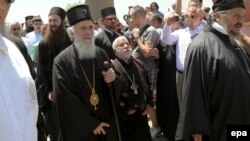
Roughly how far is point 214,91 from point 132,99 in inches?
74.3

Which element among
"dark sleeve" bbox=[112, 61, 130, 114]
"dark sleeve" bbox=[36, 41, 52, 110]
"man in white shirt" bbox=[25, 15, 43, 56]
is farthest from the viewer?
"man in white shirt" bbox=[25, 15, 43, 56]

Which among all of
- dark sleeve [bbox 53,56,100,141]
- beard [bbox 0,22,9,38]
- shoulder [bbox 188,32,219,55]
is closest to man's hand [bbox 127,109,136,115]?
dark sleeve [bbox 53,56,100,141]

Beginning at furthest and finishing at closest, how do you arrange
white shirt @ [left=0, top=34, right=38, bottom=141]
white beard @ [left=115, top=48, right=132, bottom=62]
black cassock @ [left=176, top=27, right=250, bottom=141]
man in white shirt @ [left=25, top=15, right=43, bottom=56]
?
man in white shirt @ [left=25, top=15, right=43, bottom=56], white beard @ [left=115, top=48, right=132, bottom=62], black cassock @ [left=176, top=27, right=250, bottom=141], white shirt @ [left=0, top=34, right=38, bottom=141]

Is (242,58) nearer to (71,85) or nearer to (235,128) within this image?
(235,128)

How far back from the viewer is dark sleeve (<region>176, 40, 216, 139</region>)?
3912 mm

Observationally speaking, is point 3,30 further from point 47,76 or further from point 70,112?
point 47,76

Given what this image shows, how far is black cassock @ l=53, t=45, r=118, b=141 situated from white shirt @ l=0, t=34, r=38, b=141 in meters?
2.17

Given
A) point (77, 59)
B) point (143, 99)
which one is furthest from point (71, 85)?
point (143, 99)

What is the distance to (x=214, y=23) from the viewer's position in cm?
418

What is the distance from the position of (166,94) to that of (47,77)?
1.99 meters

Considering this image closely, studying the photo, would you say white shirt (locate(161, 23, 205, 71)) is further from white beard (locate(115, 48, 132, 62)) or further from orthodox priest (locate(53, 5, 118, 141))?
orthodox priest (locate(53, 5, 118, 141))

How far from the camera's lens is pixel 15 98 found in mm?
2533

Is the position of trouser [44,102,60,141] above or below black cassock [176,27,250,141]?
→ below

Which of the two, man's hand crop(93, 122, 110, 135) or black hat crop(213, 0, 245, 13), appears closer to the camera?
black hat crop(213, 0, 245, 13)
